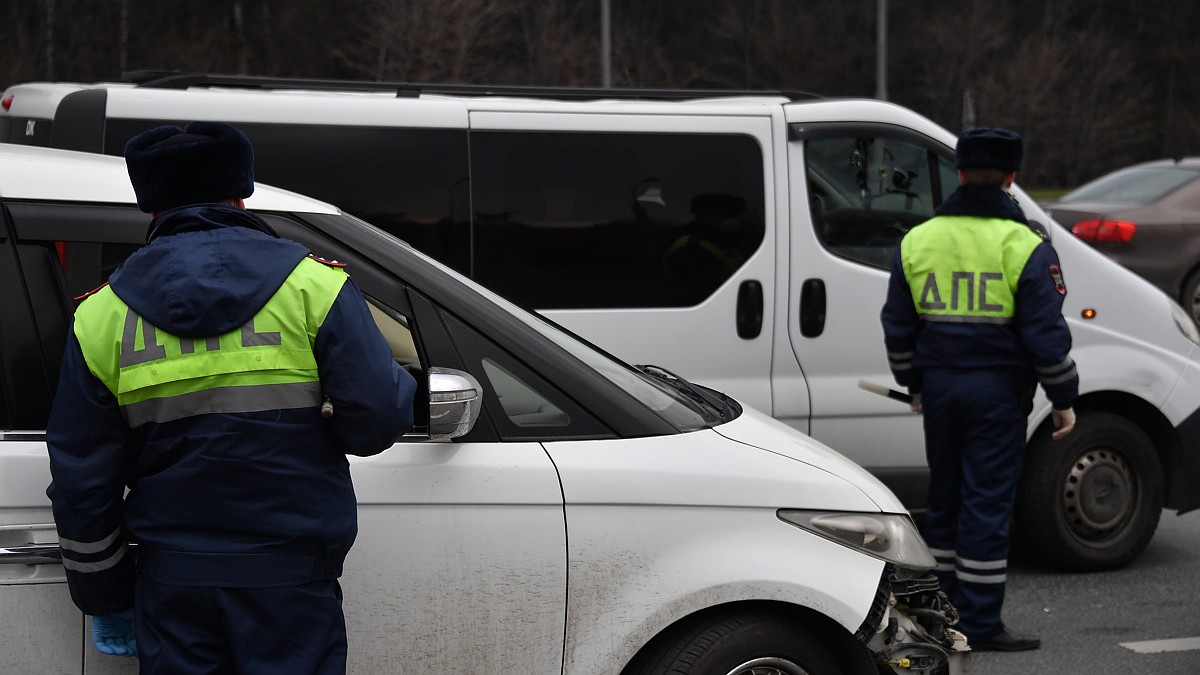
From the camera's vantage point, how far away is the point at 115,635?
2762 mm

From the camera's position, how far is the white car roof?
2.99 m

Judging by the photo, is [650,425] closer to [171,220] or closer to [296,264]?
[296,264]

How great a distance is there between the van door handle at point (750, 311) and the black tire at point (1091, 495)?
127 centimetres

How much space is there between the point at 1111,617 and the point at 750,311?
1.83m

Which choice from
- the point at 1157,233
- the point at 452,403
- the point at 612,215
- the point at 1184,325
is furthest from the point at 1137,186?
the point at 452,403

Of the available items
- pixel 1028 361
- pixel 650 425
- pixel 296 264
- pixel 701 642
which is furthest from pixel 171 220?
pixel 1028 361

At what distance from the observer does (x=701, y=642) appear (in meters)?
3.19

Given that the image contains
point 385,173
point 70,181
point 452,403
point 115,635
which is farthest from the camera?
point 385,173

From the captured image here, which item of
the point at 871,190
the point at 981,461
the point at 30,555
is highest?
the point at 871,190

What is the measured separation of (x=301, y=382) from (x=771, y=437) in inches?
53.1

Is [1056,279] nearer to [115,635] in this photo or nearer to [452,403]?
[452,403]

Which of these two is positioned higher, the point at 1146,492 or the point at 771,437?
the point at 771,437

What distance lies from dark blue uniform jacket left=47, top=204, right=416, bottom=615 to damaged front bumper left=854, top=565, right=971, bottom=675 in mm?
1344

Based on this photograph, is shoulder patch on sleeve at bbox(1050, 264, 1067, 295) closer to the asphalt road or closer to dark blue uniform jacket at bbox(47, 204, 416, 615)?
the asphalt road
